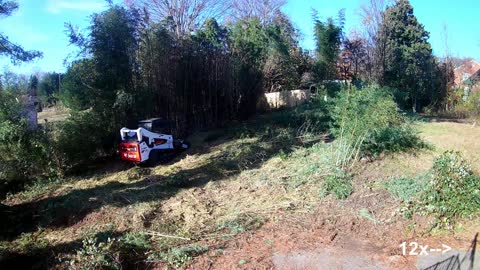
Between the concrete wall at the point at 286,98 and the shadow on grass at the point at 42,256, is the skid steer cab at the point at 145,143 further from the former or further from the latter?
Result: the concrete wall at the point at 286,98

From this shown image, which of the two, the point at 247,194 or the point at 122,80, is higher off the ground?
the point at 122,80

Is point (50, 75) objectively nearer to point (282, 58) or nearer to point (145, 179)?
point (282, 58)

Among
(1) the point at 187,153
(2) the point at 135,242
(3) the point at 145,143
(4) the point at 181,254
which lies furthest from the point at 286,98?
(4) the point at 181,254

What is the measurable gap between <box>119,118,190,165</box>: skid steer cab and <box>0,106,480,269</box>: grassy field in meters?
0.29

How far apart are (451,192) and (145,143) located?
17.8 ft

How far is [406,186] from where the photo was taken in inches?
199

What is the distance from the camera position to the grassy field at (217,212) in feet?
13.0

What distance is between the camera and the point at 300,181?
579 centimetres

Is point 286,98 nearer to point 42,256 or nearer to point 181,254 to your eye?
point 181,254

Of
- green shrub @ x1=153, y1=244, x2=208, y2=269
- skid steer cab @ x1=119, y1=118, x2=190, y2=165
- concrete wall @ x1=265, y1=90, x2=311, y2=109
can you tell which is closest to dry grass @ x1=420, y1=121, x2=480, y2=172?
green shrub @ x1=153, y1=244, x2=208, y2=269

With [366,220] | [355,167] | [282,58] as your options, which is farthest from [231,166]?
[282,58]

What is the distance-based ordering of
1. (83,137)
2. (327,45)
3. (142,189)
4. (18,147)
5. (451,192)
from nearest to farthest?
(451,192) → (142,189) → (18,147) → (83,137) → (327,45)

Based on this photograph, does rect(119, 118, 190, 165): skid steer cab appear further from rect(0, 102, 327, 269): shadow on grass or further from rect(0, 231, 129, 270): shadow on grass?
rect(0, 231, 129, 270): shadow on grass

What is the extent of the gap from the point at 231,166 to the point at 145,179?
5.29 feet
